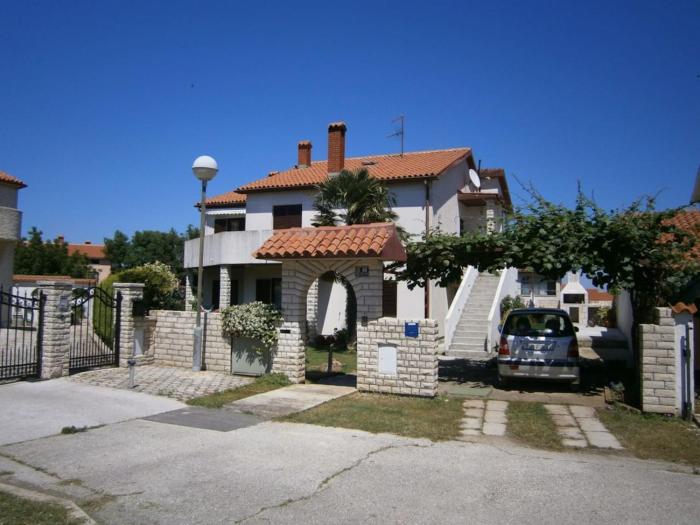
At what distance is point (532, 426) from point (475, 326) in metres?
11.0

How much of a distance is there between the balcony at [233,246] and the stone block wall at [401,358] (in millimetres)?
12432

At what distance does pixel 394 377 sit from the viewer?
10062 mm

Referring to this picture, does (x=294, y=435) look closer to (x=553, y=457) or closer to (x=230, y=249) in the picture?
(x=553, y=457)

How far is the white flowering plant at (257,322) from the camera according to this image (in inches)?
449

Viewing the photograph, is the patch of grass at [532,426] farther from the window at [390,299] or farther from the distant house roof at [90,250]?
the distant house roof at [90,250]

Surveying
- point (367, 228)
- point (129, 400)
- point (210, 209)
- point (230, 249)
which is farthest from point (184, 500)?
point (210, 209)

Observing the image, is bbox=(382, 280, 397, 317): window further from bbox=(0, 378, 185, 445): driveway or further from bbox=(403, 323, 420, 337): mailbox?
bbox=(0, 378, 185, 445): driveway

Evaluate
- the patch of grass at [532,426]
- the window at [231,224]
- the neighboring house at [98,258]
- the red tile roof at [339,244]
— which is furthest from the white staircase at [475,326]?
the neighboring house at [98,258]

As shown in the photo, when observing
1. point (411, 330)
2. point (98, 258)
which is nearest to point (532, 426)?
point (411, 330)

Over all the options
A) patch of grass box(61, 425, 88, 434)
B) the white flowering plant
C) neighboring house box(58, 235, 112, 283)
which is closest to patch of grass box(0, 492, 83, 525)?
patch of grass box(61, 425, 88, 434)

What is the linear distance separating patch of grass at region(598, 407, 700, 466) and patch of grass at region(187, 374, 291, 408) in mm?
5984

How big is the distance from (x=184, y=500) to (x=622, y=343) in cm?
1667

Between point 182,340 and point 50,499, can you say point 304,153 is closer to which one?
point 182,340

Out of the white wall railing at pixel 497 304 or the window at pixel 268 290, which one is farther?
the window at pixel 268 290
